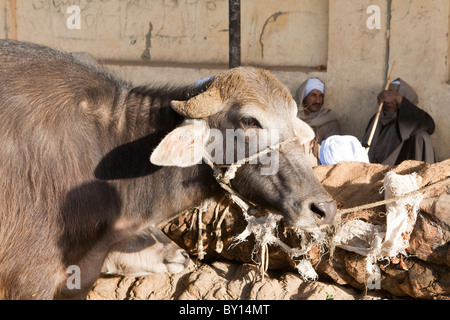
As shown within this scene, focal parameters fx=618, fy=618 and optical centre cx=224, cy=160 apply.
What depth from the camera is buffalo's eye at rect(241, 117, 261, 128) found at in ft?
11.2

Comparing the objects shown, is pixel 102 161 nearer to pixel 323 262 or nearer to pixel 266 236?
pixel 266 236

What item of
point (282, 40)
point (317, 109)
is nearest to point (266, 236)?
point (317, 109)

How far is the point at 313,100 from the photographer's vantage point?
754 cm

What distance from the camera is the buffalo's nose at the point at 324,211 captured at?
329cm

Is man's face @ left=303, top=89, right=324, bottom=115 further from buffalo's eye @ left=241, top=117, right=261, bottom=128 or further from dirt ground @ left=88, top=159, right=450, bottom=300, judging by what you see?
buffalo's eye @ left=241, top=117, right=261, bottom=128

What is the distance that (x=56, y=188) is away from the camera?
11.4 feet

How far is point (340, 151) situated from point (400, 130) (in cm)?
223

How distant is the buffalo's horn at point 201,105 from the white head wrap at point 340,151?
1.83 m

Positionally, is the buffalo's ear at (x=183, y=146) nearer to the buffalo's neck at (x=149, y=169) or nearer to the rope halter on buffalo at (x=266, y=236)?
the buffalo's neck at (x=149, y=169)

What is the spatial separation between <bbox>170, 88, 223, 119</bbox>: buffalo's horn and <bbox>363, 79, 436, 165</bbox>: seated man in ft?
13.0

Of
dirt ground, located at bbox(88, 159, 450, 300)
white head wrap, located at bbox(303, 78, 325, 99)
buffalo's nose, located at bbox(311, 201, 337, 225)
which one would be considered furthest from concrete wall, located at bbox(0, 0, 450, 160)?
buffalo's nose, located at bbox(311, 201, 337, 225)

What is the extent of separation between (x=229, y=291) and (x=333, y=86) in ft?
12.5

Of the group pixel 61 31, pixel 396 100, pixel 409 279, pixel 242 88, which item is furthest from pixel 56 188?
pixel 61 31
